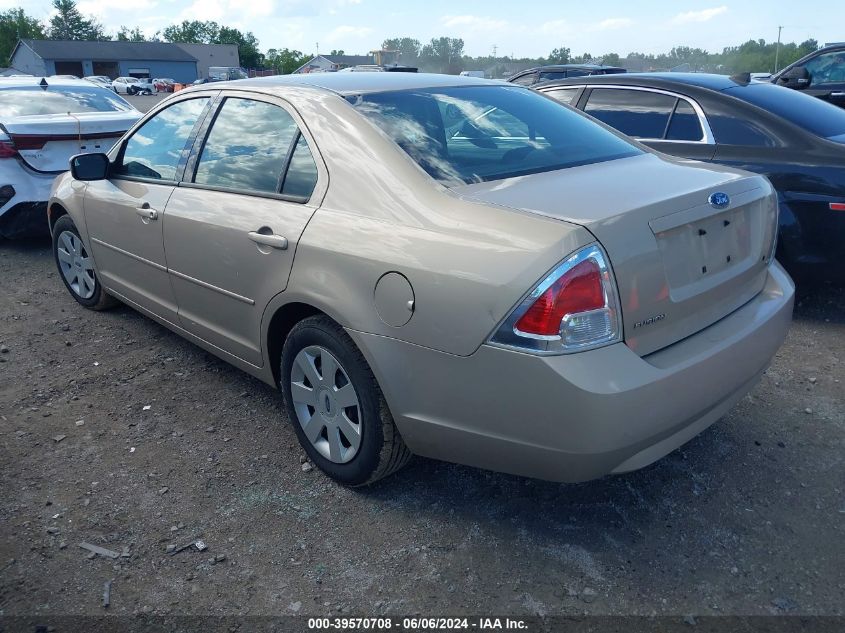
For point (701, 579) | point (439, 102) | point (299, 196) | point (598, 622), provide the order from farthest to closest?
point (439, 102)
point (299, 196)
point (701, 579)
point (598, 622)

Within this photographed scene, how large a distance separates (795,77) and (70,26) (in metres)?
129

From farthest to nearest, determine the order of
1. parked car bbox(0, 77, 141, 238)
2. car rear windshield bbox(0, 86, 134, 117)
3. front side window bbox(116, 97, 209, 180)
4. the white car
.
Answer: the white car, car rear windshield bbox(0, 86, 134, 117), parked car bbox(0, 77, 141, 238), front side window bbox(116, 97, 209, 180)

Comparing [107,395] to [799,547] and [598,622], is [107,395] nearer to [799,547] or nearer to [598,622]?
[598,622]

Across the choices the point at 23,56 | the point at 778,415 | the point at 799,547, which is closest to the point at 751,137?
the point at 778,415

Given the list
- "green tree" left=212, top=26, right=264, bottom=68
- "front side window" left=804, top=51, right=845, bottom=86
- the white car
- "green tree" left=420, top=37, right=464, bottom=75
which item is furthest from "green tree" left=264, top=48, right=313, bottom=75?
"front side window" left=804, top=51, right=845, bottom=86

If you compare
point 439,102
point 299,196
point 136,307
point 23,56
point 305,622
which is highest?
point 23,56

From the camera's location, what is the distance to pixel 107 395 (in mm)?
4004

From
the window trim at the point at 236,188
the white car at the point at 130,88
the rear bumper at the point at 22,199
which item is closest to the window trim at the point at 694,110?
the window trim at the point at 236,188

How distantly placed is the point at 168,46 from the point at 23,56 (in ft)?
56.0

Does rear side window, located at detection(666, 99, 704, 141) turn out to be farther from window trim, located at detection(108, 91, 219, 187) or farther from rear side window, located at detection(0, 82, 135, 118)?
rear side window, located at detection(0, 82, 135, 118)

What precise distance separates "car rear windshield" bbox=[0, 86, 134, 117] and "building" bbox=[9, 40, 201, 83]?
85.7m

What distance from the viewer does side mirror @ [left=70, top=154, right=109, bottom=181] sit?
13.9 feet

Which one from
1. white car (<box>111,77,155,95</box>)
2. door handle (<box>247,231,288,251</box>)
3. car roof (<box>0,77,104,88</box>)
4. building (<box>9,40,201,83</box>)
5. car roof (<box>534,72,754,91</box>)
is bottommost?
door handle (<box>247,231,288,251</box>)

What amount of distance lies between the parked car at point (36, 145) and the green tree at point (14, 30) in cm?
10711
